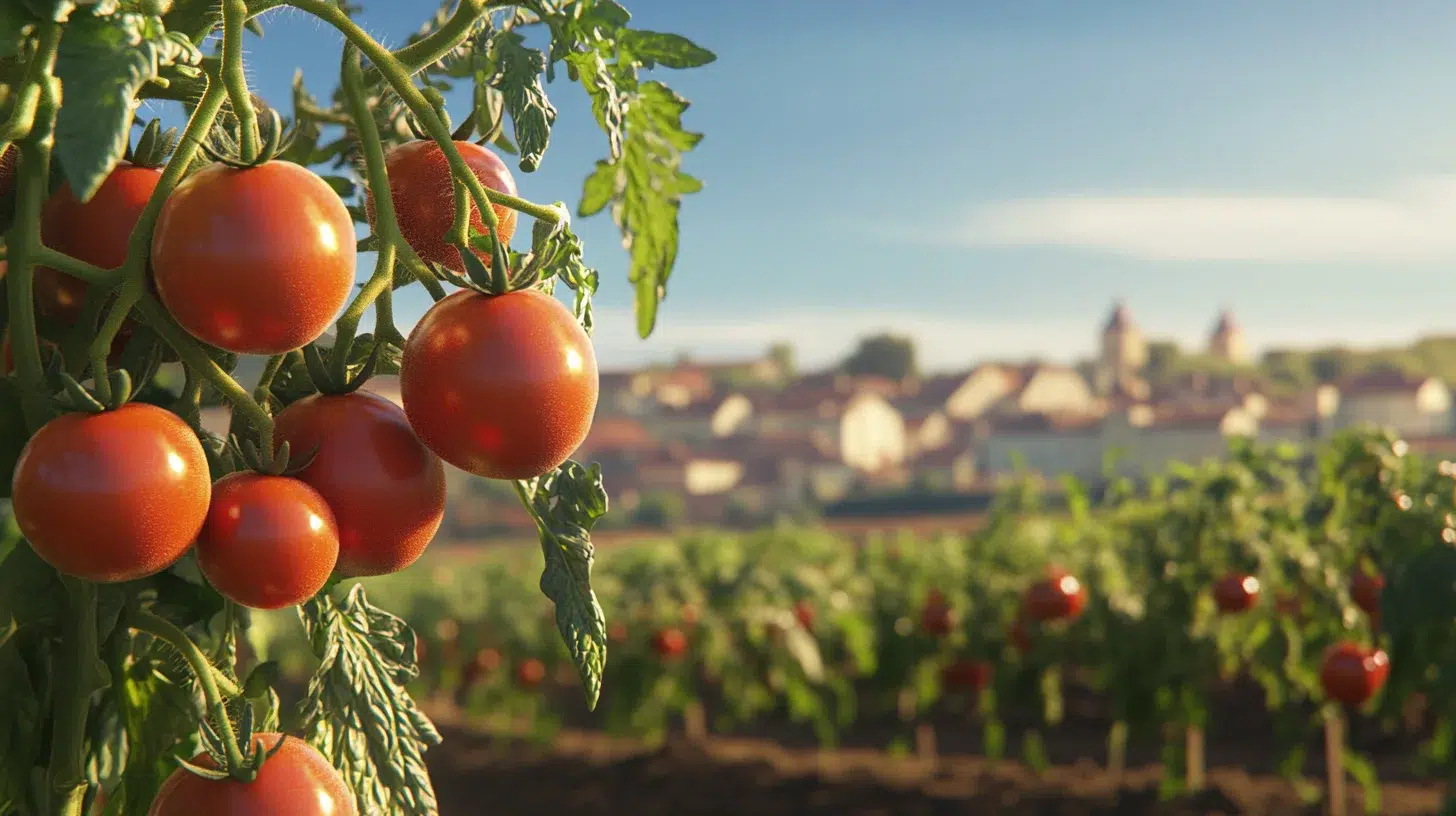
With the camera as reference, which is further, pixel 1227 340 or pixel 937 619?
pixel 1227 340

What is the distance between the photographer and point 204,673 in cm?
118

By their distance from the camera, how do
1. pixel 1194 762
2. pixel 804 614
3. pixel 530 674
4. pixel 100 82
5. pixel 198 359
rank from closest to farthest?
pixel 100 82
pixel 198 359
pixel 1194 762
pixel 804 614
pixel 530 674

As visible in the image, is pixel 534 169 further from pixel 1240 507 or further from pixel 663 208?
pixel 1240 507

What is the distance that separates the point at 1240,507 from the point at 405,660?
19.4 feet

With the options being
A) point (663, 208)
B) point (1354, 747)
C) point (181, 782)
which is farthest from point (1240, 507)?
point (181, 782)

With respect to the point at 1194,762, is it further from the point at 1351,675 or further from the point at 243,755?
the point at 243,755

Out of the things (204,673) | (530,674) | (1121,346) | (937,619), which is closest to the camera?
(204,673)

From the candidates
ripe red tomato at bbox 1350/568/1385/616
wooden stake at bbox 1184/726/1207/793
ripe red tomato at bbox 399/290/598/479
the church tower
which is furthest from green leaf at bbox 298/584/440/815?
the church tower

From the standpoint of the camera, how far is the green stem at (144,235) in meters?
1.00

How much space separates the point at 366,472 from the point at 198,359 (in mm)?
157

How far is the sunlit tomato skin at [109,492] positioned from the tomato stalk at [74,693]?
0.15m

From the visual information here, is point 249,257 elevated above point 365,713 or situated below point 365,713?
above

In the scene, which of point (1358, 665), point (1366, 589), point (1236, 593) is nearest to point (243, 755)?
point (1366, 589)

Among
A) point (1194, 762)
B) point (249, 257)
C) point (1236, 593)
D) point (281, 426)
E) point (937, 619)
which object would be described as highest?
point (249, 257)
